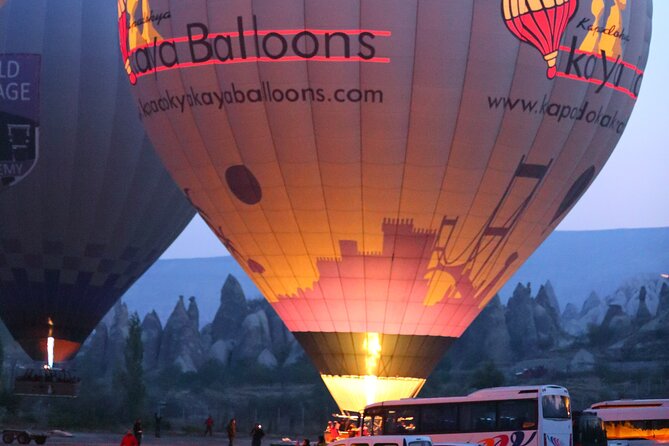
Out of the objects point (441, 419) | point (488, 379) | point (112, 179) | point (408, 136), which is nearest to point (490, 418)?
point (441, 419)

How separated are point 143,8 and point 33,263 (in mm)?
12280

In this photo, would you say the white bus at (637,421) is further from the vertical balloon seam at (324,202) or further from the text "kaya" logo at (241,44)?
the text "kaya" logo at (241,44)

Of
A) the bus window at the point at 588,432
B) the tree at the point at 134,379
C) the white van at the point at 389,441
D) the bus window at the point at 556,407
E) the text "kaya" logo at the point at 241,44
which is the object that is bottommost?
the white van at the point at 389,441

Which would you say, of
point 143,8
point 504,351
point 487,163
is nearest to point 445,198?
point 487,163

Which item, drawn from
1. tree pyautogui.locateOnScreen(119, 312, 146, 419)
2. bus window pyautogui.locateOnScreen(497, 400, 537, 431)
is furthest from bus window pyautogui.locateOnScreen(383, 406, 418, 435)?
tree pyautogui.locateOnScreen(119, 312, 146, 419)

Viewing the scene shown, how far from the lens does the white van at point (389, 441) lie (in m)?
20.8

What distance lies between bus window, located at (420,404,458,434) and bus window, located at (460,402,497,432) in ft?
0.43

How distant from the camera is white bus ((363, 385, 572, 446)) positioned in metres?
23.2

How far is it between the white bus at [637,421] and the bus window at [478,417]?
518cm

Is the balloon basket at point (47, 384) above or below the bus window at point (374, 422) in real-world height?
above

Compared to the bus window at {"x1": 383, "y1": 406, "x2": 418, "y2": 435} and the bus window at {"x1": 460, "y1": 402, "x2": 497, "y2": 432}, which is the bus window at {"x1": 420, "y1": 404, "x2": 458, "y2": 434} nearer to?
the bus window at {"x1": 460, "y1": 402, "x2": 497, "y2": 432}

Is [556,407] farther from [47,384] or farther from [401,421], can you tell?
[47,384]

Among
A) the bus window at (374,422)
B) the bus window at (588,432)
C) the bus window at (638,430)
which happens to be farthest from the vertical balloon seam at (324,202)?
the bus window at (638,430)

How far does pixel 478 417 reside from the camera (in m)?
23.8
